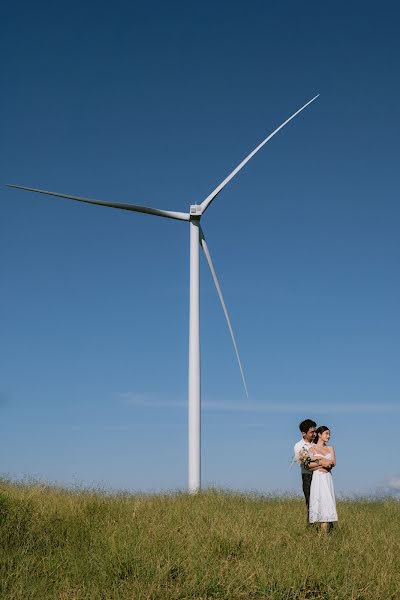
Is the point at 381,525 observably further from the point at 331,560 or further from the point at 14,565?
the point at 14,565

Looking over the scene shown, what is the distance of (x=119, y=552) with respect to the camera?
1155 centimetres

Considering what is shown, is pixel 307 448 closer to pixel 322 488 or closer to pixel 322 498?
pixel 322 488

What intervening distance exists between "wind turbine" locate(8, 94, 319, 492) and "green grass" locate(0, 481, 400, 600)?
5297mm

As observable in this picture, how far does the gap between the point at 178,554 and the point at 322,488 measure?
3.62 metres

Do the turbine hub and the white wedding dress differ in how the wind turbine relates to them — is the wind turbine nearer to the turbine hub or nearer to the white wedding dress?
the turbine hub

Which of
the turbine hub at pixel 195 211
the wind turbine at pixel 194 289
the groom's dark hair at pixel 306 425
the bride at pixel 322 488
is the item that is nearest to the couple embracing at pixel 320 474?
the bride at pixel 322 488

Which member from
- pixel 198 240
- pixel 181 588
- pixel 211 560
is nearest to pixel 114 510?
pixel 211 560

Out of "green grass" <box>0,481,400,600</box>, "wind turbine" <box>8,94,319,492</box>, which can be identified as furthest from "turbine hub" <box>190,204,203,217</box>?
"green grass" <box>0,481,400,600</box>

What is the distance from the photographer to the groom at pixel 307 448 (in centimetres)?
1407

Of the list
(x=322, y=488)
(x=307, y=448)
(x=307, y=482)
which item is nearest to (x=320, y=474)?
(x=322, y=488)

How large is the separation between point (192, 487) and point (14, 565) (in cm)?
→ 1092

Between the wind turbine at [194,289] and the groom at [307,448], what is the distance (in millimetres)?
7975

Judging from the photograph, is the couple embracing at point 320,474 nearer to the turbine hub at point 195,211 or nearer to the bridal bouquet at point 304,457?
the bridal bouquet at point 304,457

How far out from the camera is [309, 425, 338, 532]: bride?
45.7 feet
